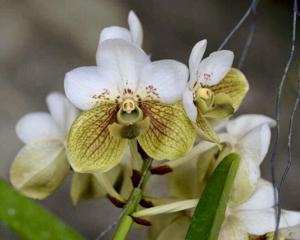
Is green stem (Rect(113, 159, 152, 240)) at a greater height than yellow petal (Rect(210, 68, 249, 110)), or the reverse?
yellow petal (Rect(210, 68, 249, 110))

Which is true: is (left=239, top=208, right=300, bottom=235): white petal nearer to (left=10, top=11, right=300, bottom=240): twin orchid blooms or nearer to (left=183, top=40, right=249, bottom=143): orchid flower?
(left=10, top=11, right=300, bottom=240): twin orchid blooms

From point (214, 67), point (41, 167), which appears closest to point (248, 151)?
point (214, 67)

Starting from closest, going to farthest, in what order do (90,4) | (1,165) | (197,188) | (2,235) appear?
1. (197,188)
2. (2,235)
3. (1,165)
4. (90,4)

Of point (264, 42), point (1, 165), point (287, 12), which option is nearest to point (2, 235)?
point (1, 165)

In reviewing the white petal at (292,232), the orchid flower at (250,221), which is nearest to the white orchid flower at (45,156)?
the orchid flower at (250,221)

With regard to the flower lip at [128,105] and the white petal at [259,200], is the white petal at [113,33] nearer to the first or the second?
the flower lip at [128,105]

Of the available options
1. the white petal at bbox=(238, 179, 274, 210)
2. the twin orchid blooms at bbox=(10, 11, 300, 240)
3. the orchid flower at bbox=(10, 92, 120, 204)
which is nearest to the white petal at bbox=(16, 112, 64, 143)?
the orchid flower at bbox=(10, 92, 120, 204)

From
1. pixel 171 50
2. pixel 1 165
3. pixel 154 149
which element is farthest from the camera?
pixel 171 50

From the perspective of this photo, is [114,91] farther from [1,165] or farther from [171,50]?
[171,50]
